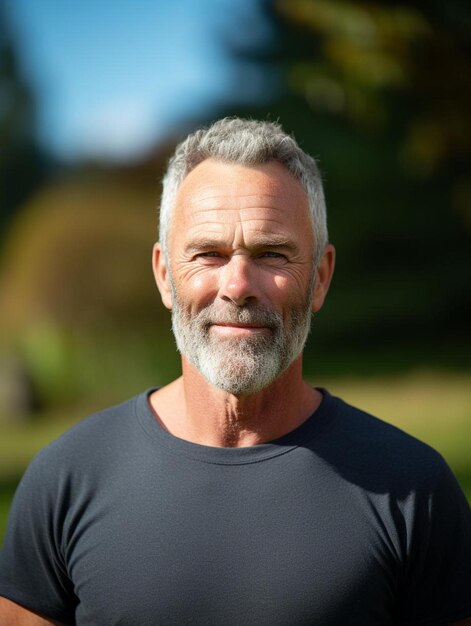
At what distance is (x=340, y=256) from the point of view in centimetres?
1090

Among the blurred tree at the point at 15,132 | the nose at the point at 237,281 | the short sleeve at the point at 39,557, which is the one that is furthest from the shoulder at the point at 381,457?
the blurred tree at the point at 15,132

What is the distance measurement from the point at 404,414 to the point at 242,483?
7.66 m

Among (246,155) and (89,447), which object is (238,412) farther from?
(246,155)

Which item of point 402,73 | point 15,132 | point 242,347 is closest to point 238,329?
point 242,347

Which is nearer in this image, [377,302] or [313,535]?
[313,535]

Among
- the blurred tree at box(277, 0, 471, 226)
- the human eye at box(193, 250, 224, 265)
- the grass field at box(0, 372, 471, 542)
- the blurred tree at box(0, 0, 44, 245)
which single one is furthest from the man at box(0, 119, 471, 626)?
the blurred tree at box(0, 0, 44, 245)

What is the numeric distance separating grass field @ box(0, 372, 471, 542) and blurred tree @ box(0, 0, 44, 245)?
9.14ft

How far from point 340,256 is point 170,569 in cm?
910

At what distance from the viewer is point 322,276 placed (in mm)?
2285

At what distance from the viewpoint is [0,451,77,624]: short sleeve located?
211 cm

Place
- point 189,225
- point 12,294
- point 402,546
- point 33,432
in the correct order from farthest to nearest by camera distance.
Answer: point 12,294 < point 33,432 < point 189,225 < point 402,546

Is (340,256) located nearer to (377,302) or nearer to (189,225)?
(377,302)

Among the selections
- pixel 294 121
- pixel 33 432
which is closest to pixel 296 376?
pixel 33 432

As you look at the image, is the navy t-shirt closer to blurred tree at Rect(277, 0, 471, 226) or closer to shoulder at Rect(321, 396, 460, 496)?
shoulder at Rect(321, 396, 460, 496)
